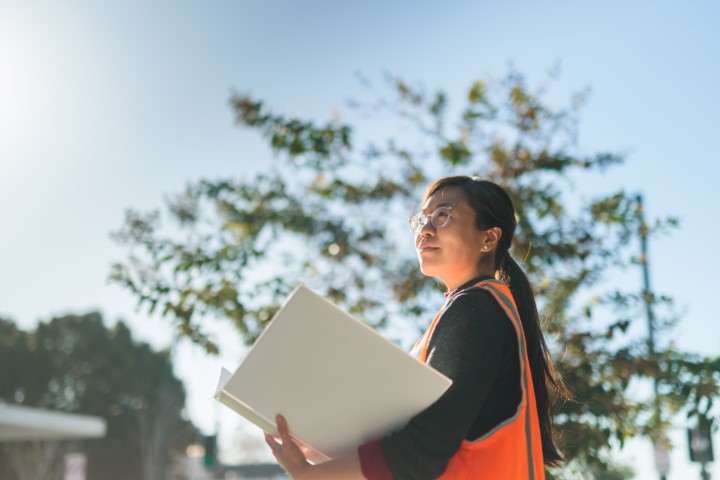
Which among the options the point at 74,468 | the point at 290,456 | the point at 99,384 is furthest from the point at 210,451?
the point at 99,384

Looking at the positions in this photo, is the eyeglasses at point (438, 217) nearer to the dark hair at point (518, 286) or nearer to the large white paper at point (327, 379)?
the dark hair at point (518, 286)

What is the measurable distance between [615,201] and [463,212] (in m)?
4.35

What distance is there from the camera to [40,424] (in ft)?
86.3

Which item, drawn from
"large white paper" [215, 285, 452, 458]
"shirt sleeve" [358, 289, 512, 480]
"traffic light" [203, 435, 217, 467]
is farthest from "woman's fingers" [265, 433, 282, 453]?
"traffic light" [203, 435, 217, 467]

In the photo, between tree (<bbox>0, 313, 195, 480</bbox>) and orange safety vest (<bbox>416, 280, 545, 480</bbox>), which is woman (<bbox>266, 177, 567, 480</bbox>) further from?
tree (<bbox>0, 313, 195, 480</bbox>)

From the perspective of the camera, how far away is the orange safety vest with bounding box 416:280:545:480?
5.89 ft

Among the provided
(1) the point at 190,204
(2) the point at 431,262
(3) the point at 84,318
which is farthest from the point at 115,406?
(2) the point at 431,262

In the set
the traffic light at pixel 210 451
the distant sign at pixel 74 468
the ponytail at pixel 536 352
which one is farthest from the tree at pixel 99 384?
the ponytail at pixel 536 352

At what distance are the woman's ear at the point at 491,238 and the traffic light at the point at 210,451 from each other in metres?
17.8

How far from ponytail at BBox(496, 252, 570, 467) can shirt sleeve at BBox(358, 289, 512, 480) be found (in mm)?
311

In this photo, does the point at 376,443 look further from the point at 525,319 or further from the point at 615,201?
the point at 615,201

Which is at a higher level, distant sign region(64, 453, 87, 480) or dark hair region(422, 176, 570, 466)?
distant sign region(64, 453, 87, 480)

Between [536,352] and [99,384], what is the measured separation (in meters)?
40.3

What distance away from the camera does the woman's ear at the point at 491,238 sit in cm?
223
